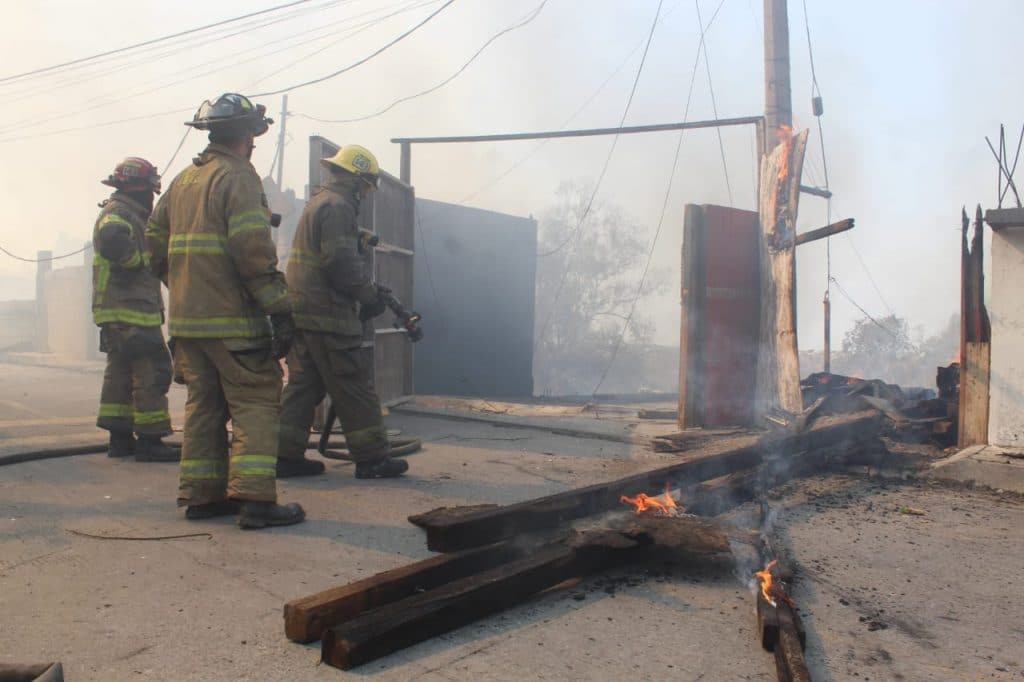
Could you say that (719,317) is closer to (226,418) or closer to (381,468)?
(381,468)

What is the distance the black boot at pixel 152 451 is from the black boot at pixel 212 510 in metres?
1.56

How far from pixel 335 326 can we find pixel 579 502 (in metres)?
1.86

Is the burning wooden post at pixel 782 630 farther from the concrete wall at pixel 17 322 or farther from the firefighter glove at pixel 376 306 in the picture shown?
the concrete wall at pixel 17 322

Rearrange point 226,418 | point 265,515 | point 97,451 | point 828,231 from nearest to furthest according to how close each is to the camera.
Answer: point 265,515 → point 226,418 → point 97,451 → point 828,231

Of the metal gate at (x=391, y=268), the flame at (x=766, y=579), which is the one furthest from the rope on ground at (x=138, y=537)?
the metal gate at (x=391, y=268)

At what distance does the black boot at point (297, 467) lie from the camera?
14.8ft

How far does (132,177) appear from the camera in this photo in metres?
4.94

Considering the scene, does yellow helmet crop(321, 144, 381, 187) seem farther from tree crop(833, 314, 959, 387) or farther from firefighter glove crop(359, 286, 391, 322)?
tree crop(833, 314, 959, 387)

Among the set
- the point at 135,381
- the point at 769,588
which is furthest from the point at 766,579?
the point at 135,381

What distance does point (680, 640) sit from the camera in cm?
231

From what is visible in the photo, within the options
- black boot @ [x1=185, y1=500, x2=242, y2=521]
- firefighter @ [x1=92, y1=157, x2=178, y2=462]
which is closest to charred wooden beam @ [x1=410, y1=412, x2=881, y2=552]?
black boot @ [x1=185, y1=500, x2=242, y2=521]

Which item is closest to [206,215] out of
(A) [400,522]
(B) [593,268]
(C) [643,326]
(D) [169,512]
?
(D) [169,512]

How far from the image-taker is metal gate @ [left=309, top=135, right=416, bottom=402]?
7055 mm

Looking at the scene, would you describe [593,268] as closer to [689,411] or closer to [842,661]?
[689,411]
